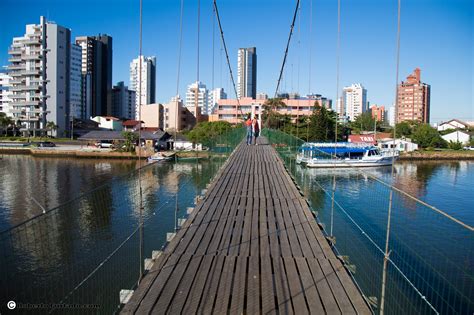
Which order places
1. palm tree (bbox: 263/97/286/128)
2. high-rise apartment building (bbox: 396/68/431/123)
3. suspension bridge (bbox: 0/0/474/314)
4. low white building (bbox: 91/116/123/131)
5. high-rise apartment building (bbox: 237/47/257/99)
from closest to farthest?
suspension bridge (bbox: 0/0/474/314)
palm tree (bbox: 263/97/286/128)
low white building (bbox: 91/116/123/131)
high-rise apartment building (bbox: 396/68/431/123)
high-rise apartment building (bbox: 237/47/257/99)

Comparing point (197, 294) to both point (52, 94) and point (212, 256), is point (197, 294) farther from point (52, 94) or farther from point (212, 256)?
point (52, 94)

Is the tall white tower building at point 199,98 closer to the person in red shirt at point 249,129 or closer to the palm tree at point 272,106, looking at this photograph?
the palm tree at point 272,106

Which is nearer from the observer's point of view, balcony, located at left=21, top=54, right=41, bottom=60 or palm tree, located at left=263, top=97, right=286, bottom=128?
palm tree, located at left=263, top=97, right=286, bottom=128

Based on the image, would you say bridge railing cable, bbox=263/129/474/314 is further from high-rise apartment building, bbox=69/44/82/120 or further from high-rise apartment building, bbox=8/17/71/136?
high-rise apartment building, bbox=69/44/82/120

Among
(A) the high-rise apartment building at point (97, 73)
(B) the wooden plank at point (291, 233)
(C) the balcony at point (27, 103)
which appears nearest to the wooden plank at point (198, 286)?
(B) the wooden plank at point (291, 233)

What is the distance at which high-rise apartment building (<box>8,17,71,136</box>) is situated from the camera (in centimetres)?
4847

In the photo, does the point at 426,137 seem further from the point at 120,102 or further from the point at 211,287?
the point at 120,102

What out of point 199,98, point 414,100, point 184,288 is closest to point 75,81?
point 199,98

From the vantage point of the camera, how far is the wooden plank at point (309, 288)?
240 centimetres

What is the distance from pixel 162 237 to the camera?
11219 mm

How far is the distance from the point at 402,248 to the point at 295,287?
8925 millimetres

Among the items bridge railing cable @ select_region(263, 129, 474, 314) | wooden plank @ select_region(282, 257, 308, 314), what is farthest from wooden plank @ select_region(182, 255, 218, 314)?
bridge railing cable @ select_region(263, 129, 474, 314)

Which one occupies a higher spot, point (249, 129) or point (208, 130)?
point (208, 130)
